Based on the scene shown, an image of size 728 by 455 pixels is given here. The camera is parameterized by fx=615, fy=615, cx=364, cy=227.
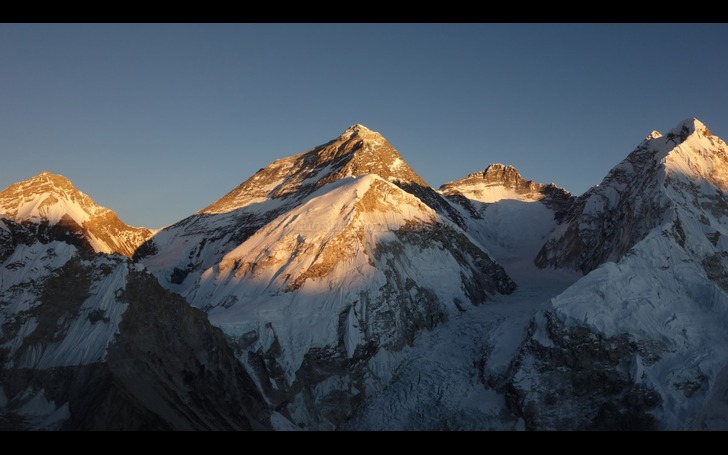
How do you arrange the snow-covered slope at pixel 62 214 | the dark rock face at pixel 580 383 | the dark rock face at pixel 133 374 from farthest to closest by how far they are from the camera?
the snow-covered slope at pixel 62 214
the dark rock face at pixel 580 383
the dark rock face at pixel 133 374

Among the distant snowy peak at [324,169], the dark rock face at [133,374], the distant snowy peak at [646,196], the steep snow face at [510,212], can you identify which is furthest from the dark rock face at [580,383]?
the distant snowy peak at [324,169]

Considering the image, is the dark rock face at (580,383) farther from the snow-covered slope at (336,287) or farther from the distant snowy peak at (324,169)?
the distant snowy peak at (324,169)

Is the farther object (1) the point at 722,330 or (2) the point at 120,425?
(1) the point at 722,330

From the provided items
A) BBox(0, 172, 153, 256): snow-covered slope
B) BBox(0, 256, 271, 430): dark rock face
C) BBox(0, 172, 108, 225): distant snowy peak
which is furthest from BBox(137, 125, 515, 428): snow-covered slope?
BBox(0, 172, 108, 225): distant snowy peak

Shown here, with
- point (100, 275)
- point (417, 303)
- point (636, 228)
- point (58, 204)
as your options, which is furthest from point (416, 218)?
point (58, 204)

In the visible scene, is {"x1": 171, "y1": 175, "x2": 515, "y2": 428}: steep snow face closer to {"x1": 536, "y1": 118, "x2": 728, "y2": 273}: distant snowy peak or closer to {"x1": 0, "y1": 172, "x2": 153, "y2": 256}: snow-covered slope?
{"x1": 536, "y1": 118, "x2": 728, "y2": 273}: distant snowy peak

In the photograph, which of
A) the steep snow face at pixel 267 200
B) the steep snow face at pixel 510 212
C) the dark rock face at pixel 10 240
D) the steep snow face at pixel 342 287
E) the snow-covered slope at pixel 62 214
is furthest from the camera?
the steep snow face at pixel 510 212

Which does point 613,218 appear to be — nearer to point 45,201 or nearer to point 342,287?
point 342,287
